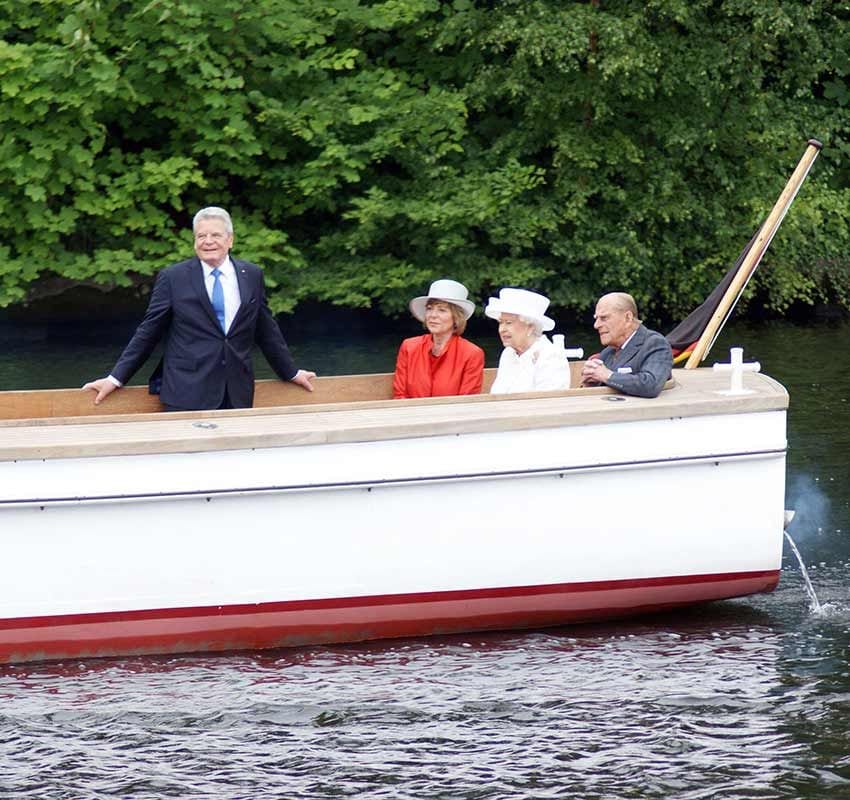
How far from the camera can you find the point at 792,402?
1253 cm

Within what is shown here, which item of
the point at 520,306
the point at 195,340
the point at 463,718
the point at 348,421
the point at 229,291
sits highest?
the point at 229,291

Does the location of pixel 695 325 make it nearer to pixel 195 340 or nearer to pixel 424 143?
pixel 195 340

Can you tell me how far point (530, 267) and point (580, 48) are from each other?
2.61 m

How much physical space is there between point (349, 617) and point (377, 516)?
21.3 inches

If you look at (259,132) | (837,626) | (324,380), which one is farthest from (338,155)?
(837,626)

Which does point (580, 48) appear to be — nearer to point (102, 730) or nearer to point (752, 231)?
point (752, 231)

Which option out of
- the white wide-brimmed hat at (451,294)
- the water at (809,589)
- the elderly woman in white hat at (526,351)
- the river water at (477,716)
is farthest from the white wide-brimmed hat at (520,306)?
the water at (809,589)

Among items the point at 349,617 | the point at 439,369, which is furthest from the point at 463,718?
the point at 439,369

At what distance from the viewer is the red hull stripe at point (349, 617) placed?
264 inches

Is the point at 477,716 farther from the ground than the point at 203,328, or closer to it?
closer to it

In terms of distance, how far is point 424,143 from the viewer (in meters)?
16.8

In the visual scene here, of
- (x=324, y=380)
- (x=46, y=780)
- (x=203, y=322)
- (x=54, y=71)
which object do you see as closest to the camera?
(x=46, y=780)

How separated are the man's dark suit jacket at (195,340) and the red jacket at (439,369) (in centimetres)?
79

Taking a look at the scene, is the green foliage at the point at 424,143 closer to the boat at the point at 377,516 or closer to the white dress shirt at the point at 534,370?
the white dress shirt at the point at 534,370
